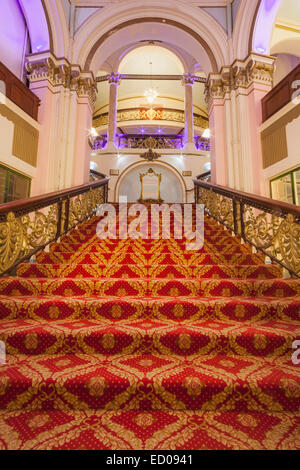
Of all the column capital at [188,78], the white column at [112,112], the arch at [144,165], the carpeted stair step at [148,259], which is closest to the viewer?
the carpeted stair step at [148,259]

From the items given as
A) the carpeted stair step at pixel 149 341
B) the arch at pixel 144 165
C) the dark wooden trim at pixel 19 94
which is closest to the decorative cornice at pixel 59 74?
the dark wooden trim at pixel 19 94

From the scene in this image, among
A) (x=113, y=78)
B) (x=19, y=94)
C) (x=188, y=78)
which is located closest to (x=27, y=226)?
(x=19, y=94)

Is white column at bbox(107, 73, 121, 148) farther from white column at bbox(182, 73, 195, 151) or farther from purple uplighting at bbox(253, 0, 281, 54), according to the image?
purple uplighting at bbox(253, 0, 281, 54)

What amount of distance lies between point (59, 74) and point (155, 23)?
116 inches

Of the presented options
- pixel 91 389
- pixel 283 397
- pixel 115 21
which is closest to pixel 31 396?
pixel 91 389

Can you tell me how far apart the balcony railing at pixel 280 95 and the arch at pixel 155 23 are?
1617 mm

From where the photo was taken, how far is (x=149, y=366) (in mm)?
1534

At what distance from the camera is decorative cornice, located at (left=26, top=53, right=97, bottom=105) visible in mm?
5617

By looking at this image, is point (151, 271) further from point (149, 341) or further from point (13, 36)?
point (13, 36)

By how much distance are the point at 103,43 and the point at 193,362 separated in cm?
753

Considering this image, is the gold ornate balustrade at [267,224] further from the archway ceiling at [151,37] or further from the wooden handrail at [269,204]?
the archway ceiling at [151,37]

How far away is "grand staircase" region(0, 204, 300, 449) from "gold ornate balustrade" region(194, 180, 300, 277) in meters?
0.41

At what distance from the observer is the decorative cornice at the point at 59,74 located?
562 cm

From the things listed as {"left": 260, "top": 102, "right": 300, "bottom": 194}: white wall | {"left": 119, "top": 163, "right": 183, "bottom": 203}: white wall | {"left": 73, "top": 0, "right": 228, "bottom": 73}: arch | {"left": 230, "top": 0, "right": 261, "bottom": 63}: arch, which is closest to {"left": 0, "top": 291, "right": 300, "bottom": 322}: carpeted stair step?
{"left": 260, "top": 102, "right": 300, "bottom": 194}: white wall
